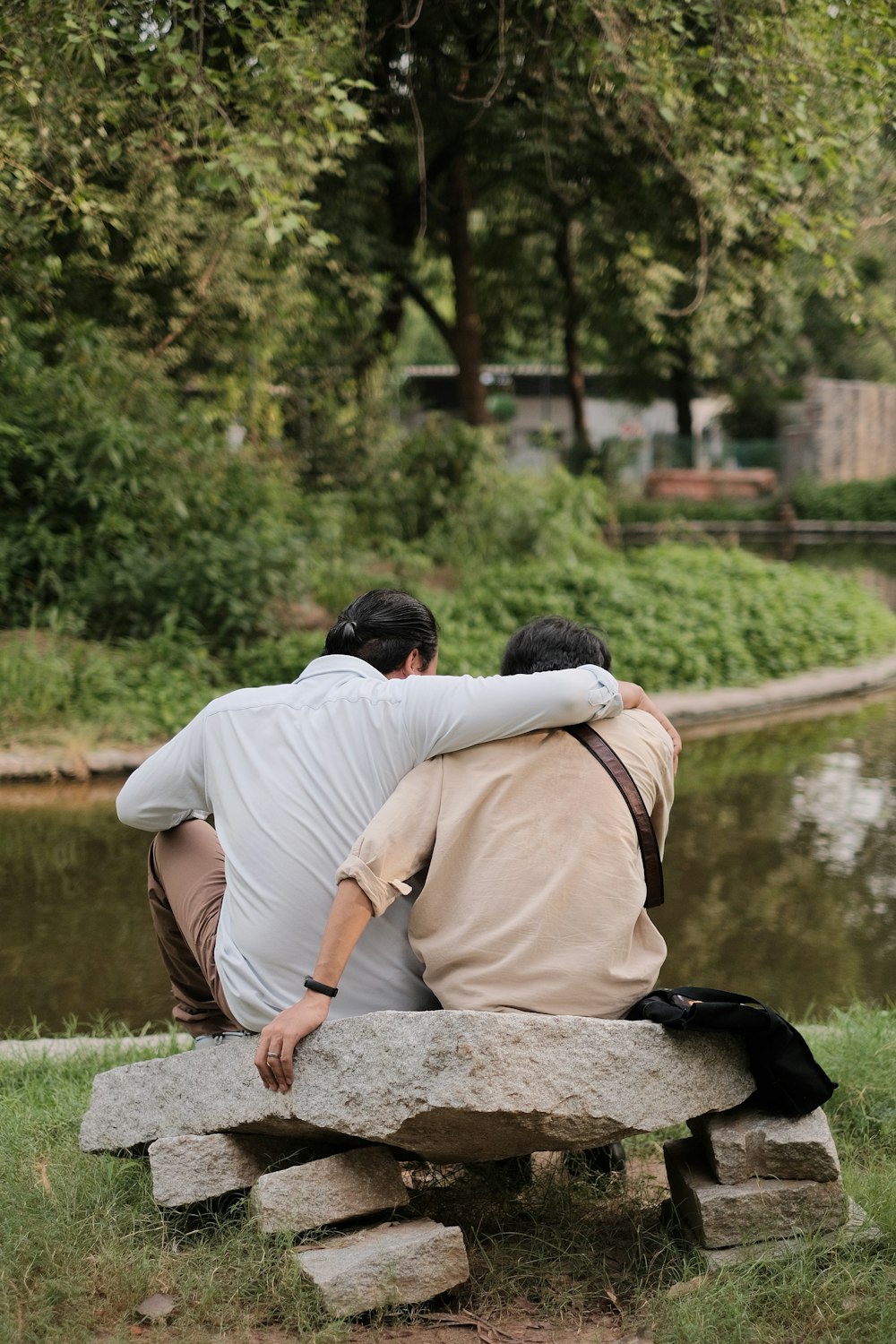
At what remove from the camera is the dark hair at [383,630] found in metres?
2.90

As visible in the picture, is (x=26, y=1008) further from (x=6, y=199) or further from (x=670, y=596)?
(x=670, y=596)

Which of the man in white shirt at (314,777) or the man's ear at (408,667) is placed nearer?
the man in white shirt at (314,777)

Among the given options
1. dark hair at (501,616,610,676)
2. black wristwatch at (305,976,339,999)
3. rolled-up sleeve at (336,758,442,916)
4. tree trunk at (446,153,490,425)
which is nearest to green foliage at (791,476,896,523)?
tree trunk at (446,153,490,425)

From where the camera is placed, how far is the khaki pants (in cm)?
Result: 300

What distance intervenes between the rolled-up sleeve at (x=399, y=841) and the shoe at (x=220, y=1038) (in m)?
0.43

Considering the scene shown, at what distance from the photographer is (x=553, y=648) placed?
2.87m

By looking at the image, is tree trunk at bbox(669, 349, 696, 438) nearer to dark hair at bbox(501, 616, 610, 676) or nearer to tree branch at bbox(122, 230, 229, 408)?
tree branch at bbox(122, 230, 229, 408)

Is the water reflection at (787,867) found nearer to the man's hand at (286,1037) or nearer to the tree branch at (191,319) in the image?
the man's hand at (286,1037)

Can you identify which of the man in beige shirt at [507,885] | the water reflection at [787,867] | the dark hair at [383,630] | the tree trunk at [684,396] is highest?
the tree trunk at [684,396]

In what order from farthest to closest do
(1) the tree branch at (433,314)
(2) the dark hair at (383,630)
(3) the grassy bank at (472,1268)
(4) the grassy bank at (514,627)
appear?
(1) the tree branch at (433,314) → (4) the grassy bank at (514,627) → (2) the dark hair at (383,630) → (3) the grassy bank at (472,1268)

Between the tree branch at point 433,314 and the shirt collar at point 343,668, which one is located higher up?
the tree branch at point 433,314

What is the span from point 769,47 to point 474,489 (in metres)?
7.92

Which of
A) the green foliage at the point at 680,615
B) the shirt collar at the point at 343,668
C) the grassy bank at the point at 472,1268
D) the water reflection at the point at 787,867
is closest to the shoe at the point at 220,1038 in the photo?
the grassy bank at the point at 472,1268

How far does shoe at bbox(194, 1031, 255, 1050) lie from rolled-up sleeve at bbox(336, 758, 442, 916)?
435mm
